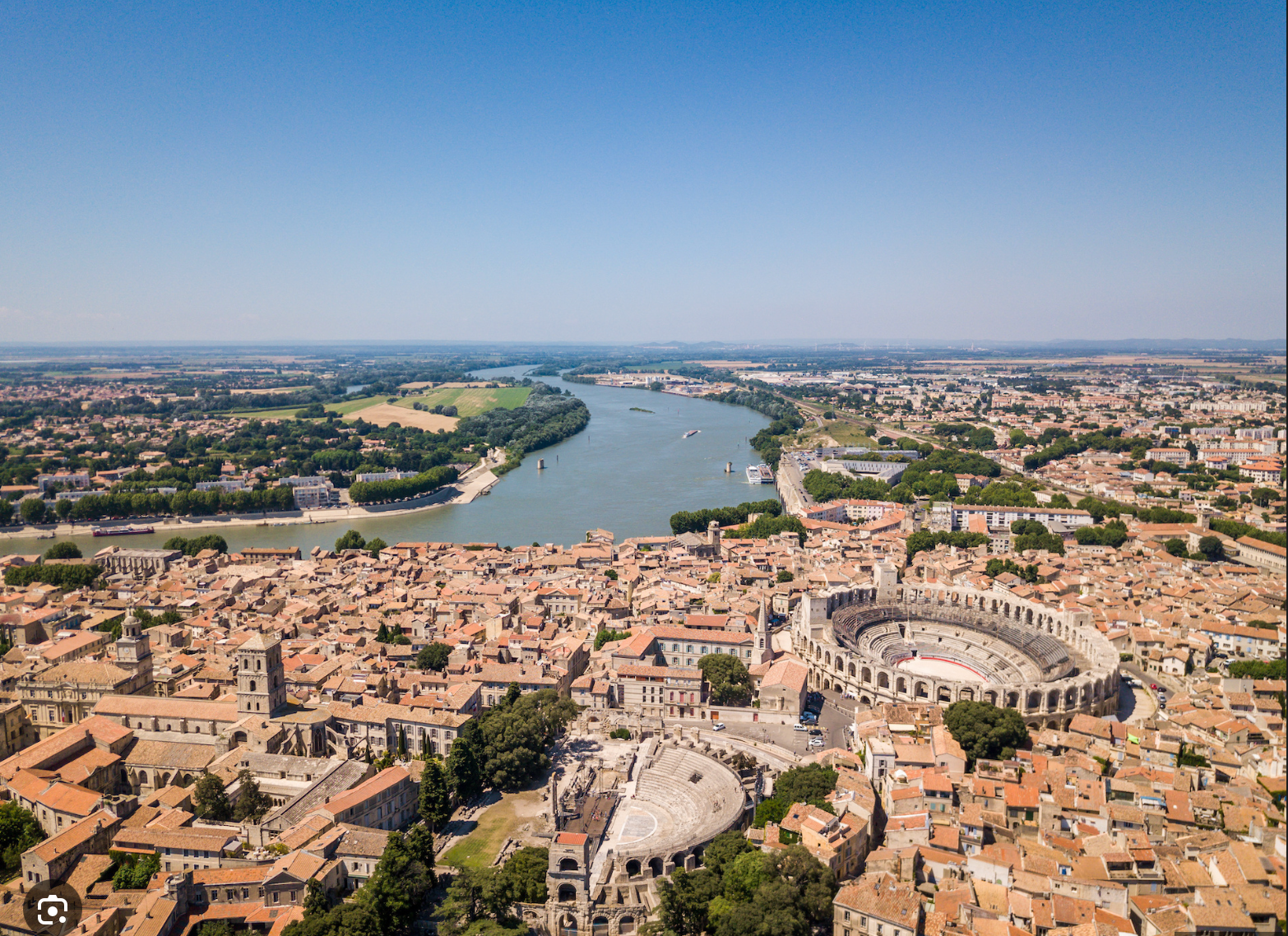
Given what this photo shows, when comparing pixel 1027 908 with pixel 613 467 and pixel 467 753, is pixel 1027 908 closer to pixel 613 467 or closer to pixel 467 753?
pixel 467 753

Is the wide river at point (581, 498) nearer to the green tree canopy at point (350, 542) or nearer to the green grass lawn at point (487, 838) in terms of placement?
the green tree canopy at point (350, 542)

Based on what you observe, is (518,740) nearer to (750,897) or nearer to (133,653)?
(750,897)

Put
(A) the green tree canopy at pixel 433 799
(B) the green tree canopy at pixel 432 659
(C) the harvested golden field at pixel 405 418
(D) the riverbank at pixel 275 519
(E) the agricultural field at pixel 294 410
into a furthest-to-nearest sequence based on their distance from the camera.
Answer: (E) the agricultural field at pixel 294 410 → (C) the harvested golden field at pixel 405 418 → (D) the riverbank at pixel 275 519 → (B) the green tree canopy at pixel 432 659 → (A) the green tree canopy at pixel 433 799

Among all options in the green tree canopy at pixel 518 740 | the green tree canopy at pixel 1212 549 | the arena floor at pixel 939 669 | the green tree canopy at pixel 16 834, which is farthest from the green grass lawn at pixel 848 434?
the green tree canopy at pixel 16 834

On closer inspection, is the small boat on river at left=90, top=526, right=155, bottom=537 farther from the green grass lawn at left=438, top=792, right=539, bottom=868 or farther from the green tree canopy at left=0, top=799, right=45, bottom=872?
the green grass lawn at left=438, top=792, right=539, bottom=868

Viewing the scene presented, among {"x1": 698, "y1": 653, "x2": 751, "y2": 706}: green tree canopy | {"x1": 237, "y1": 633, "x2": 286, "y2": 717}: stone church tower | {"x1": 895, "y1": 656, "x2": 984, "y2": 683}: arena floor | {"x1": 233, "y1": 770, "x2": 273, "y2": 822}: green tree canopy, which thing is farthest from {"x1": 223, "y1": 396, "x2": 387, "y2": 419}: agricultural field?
{"x1": 895, "y1": 656, "x2": 984, "y2": 683}: arena floor

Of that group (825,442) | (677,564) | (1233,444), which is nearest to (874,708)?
(677,564)

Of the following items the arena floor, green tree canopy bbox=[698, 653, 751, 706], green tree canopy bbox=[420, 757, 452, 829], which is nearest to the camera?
green tree canopy bbox=[420, 757, 452, 829]
